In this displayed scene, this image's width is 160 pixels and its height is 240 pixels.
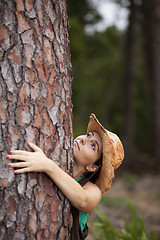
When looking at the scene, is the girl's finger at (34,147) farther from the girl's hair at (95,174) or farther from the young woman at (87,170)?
the girl's hair at (95,174)

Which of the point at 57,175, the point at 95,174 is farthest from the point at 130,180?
the point at 57,175

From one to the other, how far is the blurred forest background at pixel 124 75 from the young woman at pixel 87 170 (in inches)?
302

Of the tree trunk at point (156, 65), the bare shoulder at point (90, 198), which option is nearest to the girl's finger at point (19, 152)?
the bare shoulder at point (90, 198)

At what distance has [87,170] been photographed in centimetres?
213

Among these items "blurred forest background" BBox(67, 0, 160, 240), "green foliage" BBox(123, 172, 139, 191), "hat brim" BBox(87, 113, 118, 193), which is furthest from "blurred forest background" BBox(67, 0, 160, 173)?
"hat brim" BBox(87, 113, 118, 193)

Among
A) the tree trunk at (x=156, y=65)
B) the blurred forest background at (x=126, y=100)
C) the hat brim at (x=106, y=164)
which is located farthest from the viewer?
the tree trunk at (x=156, y=65)

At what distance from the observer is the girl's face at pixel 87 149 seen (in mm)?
2076

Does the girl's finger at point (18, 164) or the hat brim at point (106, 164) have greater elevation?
the girl's finger at point (18, 164)

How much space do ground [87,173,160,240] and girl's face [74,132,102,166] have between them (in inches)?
98.5

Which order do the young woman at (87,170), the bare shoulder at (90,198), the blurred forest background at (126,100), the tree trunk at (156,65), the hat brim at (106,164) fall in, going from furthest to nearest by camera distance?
the tree trunk at (156,65), the blurred forest background at (126,100), the hat brim at (106,164), the bare shoulder at (90,198), the young woman at (87,170)

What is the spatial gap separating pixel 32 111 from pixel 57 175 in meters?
0.40

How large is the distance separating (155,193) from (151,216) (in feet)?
7.85

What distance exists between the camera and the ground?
18.6 feet

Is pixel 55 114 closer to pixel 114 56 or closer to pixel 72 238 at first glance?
pixel 72 238
